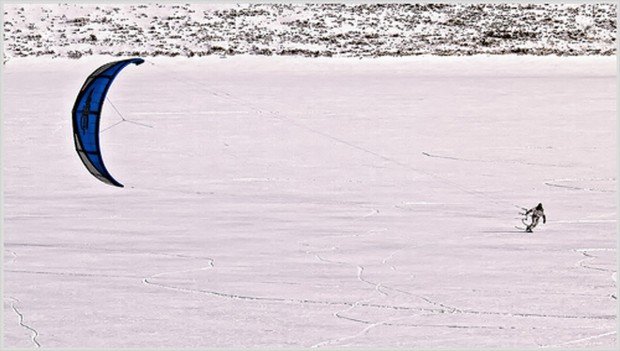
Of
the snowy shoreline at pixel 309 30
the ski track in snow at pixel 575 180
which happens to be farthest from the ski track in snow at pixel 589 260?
the snowy shoreline at pixel 309 30

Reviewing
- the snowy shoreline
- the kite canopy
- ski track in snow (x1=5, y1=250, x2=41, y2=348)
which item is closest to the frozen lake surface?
ski track in snow (x1=5, y1=250, x2=41, y2=348)

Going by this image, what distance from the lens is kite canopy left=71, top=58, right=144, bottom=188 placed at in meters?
10.6

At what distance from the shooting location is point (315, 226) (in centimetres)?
962

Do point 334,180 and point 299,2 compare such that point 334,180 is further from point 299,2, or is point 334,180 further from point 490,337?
point 299,2

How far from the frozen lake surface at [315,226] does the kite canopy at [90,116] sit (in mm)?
465

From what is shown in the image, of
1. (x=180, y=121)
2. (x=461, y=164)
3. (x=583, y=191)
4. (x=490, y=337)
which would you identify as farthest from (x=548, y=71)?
(x=490, y=337)

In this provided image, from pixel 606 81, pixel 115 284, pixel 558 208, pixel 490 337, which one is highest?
A: pixel 606 81

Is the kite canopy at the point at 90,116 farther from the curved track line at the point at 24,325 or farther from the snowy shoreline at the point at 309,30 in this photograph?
the snowy shoreline at the point at 309,30

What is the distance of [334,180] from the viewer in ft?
40.0

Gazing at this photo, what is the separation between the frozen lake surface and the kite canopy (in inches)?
18.3

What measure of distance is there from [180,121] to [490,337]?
1235cm

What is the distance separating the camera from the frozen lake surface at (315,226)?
255 inches

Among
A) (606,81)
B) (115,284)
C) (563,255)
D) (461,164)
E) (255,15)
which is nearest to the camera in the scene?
(115,284)

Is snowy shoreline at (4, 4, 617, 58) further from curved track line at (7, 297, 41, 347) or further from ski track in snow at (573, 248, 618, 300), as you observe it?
curved track line at (7, 297, 41, 347)
